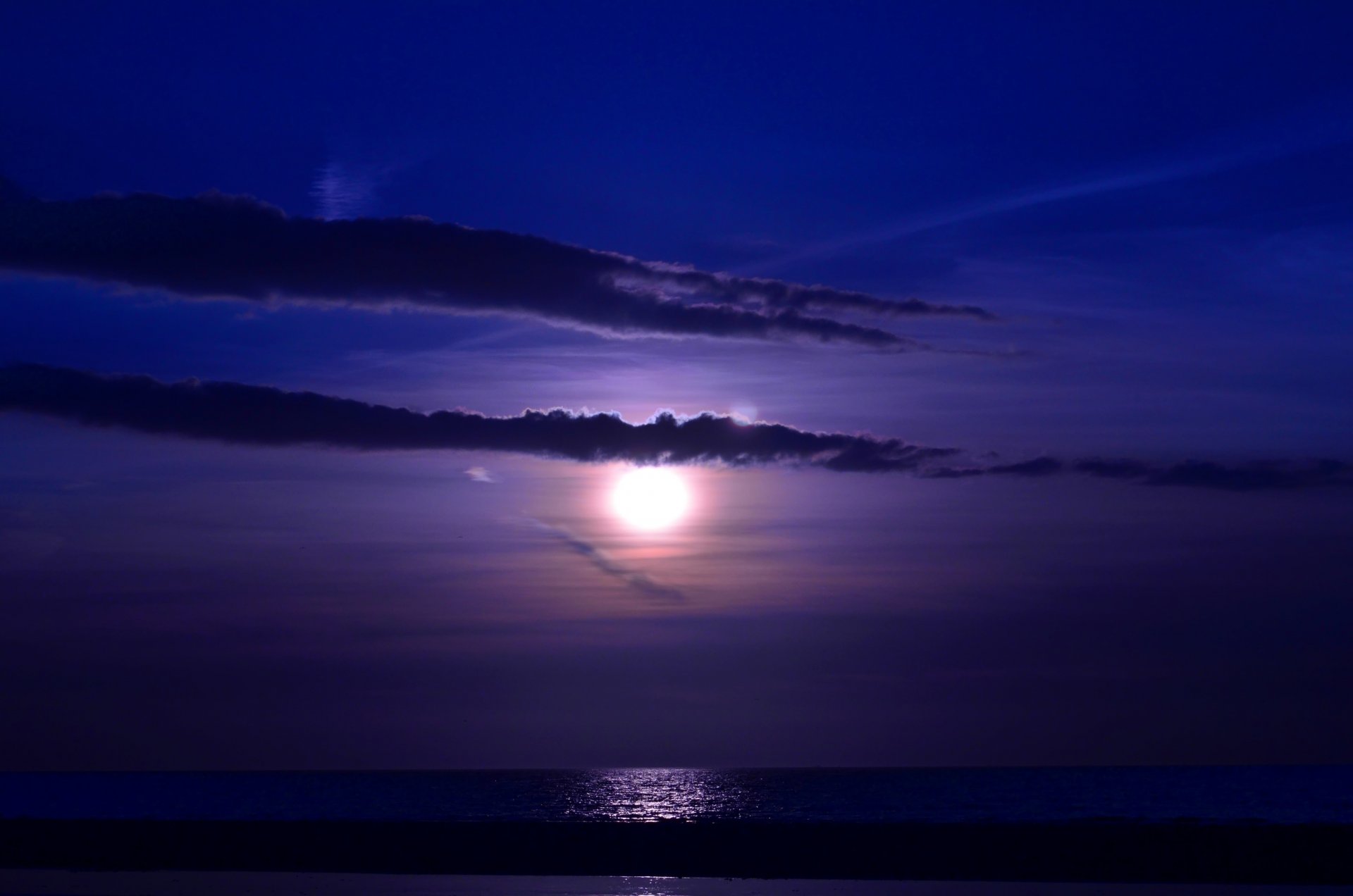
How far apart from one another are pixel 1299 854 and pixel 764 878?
11686 millimetres

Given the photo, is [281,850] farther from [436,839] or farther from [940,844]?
[940,844]

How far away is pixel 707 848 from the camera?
985 inches

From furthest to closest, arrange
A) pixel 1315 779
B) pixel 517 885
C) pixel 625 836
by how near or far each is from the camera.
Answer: pixel 1315 779
pixel 625 836
pixel 517 885

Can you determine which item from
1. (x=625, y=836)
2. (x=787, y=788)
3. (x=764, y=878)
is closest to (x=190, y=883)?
(x=625, y=836)

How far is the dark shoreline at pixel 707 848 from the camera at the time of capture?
24047mm

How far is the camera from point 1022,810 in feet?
95.6

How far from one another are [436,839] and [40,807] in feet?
37.8

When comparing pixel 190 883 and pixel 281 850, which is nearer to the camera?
pixel 190 883

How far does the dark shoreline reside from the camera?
24.0 metres

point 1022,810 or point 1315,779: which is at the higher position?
point 1022,810

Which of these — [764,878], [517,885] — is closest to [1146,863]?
[764,878]

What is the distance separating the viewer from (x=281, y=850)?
2592 cm

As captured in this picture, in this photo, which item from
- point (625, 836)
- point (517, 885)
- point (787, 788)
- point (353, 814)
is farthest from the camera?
point (787, 788)

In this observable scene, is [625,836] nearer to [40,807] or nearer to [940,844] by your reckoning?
[940,844]
